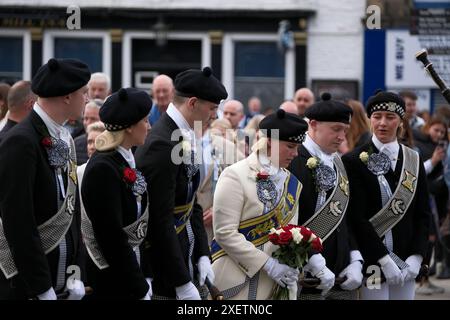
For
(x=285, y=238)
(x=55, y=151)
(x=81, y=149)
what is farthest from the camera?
(x=81, y=149)

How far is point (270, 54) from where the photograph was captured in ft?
74.6

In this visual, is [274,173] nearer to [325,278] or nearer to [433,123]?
[325,278]

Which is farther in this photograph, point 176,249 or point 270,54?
point 270,54

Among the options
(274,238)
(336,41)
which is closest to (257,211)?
(274,238)

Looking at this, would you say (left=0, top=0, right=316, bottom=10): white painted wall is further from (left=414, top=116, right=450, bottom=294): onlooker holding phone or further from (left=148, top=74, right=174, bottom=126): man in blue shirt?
(left=148, top=74, right=174, bottom=126): man in blue shirt

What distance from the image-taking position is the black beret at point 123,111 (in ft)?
19.7

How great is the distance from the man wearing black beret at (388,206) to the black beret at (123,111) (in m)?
2.07

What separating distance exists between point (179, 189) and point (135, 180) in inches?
18.2

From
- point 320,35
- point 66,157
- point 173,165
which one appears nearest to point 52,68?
point 66,157

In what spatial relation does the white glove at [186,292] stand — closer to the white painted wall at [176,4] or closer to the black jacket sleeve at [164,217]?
the black jacket sleeve at [164,217]

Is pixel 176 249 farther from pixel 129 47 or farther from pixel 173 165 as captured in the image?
pixel 129 47

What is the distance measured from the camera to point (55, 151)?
5.64 m

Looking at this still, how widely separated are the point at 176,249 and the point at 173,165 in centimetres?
46

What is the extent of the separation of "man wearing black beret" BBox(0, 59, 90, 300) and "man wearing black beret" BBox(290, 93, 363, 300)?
6.19 feet
